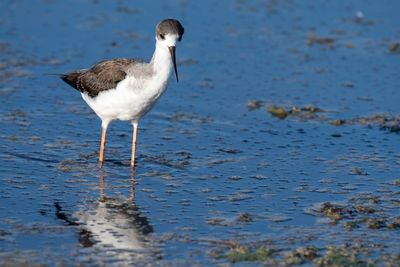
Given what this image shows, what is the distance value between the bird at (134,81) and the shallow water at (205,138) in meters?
Result: 0.67

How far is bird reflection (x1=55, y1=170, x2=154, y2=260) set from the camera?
24.7 feet

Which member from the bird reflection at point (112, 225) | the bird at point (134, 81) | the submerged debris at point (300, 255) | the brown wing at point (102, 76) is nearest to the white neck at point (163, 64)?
the bird at point (134, 81)

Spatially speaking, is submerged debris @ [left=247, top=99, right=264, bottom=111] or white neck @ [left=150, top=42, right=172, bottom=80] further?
submerged debris @ [left=247, top=99, right=264, bottom=111]

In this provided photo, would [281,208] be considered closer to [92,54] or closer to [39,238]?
[39,238]

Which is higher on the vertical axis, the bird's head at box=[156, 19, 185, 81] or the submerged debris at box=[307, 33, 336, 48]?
the submerged debris at box=[307, 33, 336, 48]

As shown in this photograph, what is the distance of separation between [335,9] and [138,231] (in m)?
8.99

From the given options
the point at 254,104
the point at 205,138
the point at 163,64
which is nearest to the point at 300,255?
the point at 163,64

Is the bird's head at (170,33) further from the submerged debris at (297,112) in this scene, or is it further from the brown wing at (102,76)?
the submerged debris at (297,112)

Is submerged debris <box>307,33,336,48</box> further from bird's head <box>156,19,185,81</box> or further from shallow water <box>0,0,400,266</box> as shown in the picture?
bird's head <box>156,19,185,81</box>

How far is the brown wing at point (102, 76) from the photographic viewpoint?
Answer: 945 cm

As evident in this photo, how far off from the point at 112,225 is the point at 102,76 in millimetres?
2202

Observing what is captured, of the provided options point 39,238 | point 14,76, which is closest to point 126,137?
point 14,76

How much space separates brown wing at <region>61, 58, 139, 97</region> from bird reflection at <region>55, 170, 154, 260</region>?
1248mm

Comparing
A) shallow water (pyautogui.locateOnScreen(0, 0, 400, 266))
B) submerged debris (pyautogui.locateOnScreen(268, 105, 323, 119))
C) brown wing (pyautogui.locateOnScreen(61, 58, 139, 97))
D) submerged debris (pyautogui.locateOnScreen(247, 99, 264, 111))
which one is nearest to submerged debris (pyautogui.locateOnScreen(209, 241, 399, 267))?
shallow water (pyautogui.locateOnScreen(0, 0, 400, 266))
